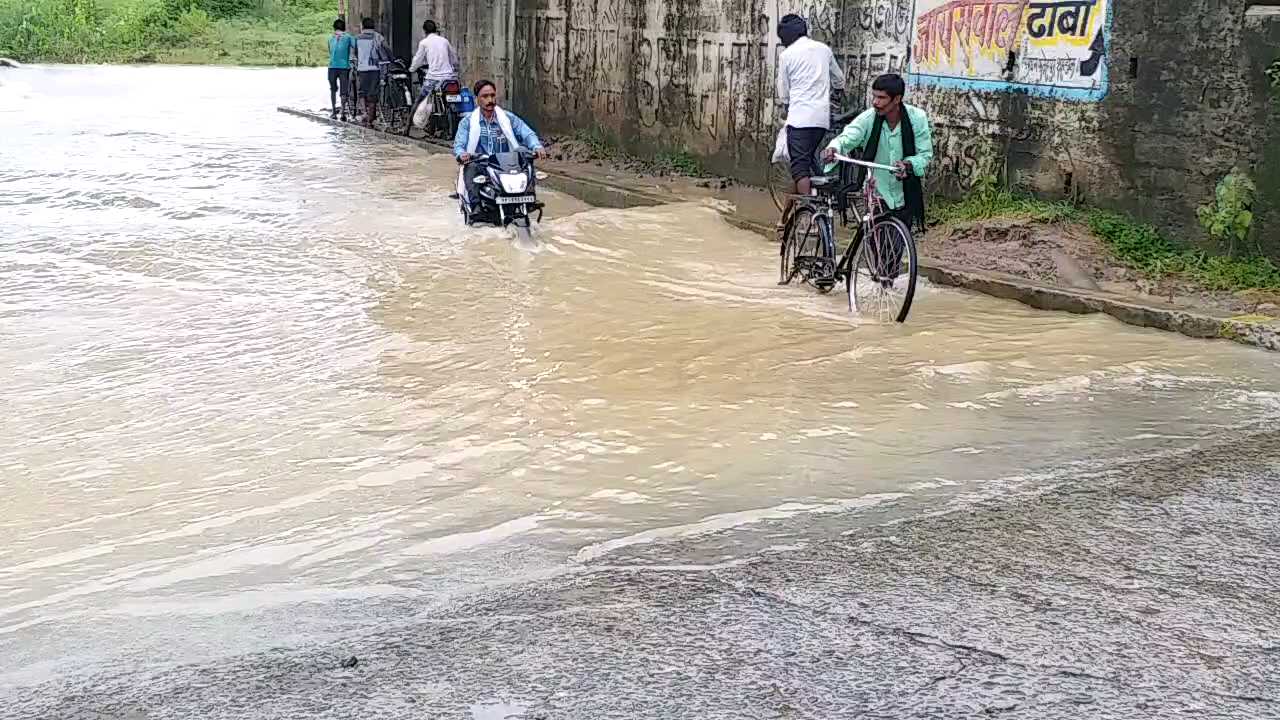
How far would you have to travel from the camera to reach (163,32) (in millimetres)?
50531

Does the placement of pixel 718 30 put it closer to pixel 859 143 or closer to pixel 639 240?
pixel 639 240

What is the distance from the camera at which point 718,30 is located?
14969 millimetres

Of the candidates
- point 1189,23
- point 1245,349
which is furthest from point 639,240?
point 1245,349

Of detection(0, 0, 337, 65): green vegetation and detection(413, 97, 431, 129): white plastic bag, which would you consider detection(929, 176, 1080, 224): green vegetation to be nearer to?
detection(413, 97, 431, 129): white plastic bag

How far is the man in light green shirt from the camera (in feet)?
29.7

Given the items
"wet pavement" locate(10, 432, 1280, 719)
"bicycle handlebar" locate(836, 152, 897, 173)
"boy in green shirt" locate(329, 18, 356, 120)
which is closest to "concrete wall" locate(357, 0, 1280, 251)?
"bicycle handlebar" locate(836, 152, 897, 173)

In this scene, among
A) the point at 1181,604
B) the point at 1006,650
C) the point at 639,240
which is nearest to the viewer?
the point at 1006,650

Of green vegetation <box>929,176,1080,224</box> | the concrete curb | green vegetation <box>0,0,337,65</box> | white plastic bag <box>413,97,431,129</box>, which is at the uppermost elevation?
green vegetation <box>0,0,337,65</box>

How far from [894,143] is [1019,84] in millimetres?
2506

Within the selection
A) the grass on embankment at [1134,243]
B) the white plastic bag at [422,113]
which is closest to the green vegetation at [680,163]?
the grass on embankment at [1134,243]

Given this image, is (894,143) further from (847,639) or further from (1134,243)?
(847,639)

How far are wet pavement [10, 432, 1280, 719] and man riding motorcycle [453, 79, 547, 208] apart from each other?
7689 mm

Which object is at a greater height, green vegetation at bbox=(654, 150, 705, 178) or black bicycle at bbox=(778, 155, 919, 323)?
green vegetation at bbox=(654, 150, 705, 178)

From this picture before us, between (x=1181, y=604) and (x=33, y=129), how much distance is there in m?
22.5
